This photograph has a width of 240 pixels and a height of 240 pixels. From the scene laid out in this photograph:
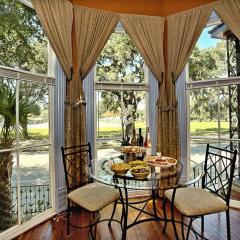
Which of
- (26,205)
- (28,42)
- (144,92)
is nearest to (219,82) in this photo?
(144,92)

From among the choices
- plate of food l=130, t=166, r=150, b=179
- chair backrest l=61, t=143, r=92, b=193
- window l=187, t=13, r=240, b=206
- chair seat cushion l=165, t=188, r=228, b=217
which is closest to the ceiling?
window l=187, t=13, r=240, b=206

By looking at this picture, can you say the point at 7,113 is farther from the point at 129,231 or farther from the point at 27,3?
the point at 129,231

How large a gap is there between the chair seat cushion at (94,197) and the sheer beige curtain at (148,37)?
1.87 metres

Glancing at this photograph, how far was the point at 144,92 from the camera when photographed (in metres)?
3.88

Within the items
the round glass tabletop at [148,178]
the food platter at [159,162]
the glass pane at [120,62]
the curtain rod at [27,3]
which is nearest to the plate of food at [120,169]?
the round glass tabletop at [148,178]

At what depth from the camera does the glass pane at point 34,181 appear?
288 centimetres

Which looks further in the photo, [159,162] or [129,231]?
[129,231]

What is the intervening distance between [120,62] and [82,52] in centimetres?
73

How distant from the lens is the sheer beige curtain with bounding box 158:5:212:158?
347 centimetres

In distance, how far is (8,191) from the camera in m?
2.67

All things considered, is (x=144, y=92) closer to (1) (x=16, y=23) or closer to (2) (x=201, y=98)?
(2) (x=201, y=98)

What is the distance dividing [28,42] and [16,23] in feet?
0.79

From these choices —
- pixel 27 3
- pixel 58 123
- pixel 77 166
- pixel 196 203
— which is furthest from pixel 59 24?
pixel 196 203

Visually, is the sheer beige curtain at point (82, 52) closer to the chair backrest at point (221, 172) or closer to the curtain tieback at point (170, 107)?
the curtain tieback at point (170, 107)
